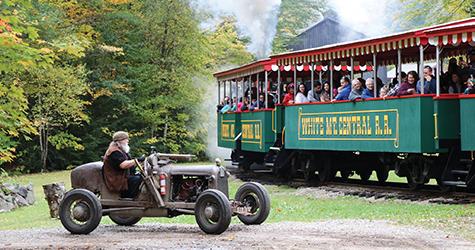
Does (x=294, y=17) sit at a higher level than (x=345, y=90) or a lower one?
higher

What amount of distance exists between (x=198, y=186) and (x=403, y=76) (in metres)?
8.28

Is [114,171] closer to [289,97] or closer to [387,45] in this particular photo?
[387,45]

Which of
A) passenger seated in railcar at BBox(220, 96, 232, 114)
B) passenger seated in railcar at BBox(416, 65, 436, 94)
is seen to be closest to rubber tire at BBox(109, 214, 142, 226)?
passenger seated in railcar at BBox(416, 65, 436, 94)

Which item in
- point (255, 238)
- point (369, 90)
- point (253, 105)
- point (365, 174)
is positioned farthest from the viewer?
point (253, 105)

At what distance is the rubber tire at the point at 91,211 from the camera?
1188 centimetres

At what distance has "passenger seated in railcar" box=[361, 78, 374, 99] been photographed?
773 inches

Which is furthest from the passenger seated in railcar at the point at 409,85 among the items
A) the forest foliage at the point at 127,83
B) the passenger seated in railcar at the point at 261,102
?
the forest foliage at the point at 127,83

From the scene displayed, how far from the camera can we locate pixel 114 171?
1232 cm

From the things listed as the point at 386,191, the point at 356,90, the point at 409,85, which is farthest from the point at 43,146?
the point at 409,85

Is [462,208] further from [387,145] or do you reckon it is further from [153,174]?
[153,174]

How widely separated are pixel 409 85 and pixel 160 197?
761cm

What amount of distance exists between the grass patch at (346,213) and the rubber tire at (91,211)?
7.84ft

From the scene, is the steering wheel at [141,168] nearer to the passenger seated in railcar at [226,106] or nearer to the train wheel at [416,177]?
the train wheel at [416,177]

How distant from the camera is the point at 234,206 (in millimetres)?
12000
